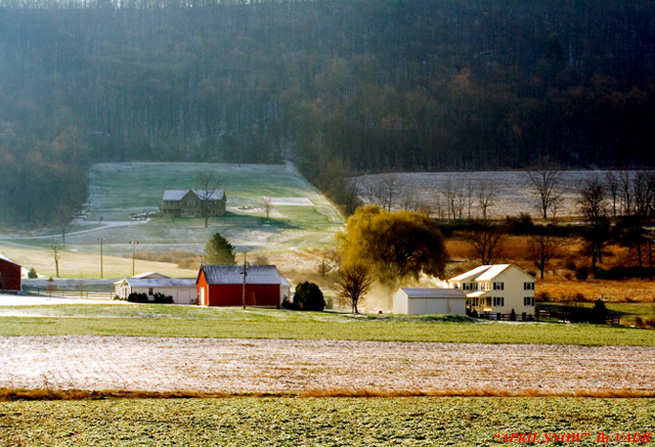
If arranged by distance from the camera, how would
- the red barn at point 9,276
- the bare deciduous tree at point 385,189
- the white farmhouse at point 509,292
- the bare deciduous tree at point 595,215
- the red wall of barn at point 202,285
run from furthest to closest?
the bare deciduous tree at point 385,189, the bare deciduous tree at point 595,215, the red barn at point 9,276, the red wall of barn at point 202,285, the white farmhouse at point 509,292

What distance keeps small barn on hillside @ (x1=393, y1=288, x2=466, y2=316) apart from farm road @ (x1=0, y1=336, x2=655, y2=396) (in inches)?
941

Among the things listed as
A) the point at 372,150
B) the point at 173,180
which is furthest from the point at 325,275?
the point at 372,150

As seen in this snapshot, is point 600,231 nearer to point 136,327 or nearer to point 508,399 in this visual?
point 136,327

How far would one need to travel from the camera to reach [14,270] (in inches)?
2621

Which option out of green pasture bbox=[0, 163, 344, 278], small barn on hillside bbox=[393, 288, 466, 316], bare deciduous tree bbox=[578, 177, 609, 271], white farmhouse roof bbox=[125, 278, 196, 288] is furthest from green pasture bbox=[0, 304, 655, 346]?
bare deciduous tree bbox=[578, 177, 609, 271]

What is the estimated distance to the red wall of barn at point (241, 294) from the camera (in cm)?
6031

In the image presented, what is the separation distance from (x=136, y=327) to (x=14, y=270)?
110 ft

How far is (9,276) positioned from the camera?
218 ft

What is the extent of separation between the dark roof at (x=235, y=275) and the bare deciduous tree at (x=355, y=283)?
16.7 feet

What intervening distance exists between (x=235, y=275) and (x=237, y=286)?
0.88m

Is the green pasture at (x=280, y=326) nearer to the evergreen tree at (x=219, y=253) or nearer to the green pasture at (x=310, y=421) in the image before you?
the green pasture at (x=310, y=421)

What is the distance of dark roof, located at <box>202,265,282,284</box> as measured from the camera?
60812 millimetres

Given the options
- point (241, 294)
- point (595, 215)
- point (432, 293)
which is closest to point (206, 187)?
point (595, 215)

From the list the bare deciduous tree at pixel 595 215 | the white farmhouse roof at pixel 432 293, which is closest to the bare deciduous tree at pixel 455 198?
the bare deciduous tree at pixel 595 215
